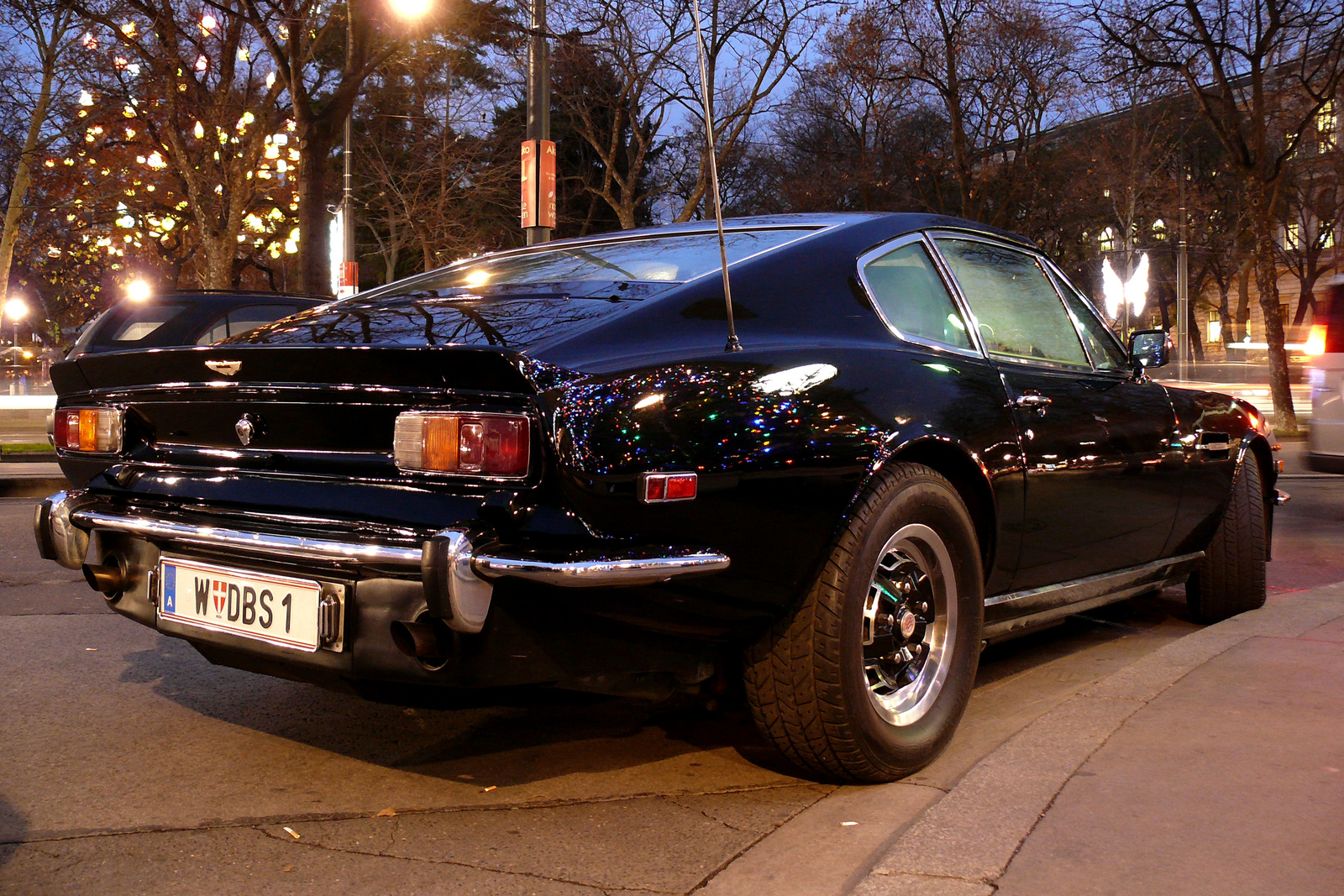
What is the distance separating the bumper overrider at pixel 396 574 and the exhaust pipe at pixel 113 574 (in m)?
0.11

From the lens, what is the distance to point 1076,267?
158 ft

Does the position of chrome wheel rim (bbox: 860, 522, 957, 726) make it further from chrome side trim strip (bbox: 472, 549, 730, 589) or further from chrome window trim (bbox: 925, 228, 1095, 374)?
chrome window trim (bbox: 925, 228, 1095, 374)

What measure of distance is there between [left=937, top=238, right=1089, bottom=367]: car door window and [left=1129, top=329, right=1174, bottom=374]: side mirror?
42 centimetres

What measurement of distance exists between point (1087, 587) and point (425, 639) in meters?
2.32

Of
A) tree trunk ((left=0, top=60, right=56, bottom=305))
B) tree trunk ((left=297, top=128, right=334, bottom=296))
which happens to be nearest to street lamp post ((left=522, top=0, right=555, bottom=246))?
tree trunk ((left=297, top=128, right=334, bottom=296))

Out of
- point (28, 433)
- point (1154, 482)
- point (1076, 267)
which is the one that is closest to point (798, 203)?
point (1076, 267)

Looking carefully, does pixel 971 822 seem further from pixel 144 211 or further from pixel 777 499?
pixel 144 211

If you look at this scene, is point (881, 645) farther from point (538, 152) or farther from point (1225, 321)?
point (1225, 321)

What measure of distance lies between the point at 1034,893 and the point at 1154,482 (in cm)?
233

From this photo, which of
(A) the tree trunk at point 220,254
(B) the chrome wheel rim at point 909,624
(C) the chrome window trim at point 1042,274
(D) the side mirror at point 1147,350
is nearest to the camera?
(B) the chrome wheel rim at point 909,624

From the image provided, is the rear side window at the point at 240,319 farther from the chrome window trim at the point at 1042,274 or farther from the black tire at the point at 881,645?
the black tire at the point at 881,645

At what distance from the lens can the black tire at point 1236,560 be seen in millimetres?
4965

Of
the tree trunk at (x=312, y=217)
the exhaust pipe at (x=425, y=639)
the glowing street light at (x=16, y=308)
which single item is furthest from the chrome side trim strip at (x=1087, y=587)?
the glowing street light at (x=16, y=308)

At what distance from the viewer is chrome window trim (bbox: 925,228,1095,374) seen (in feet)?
12.5
